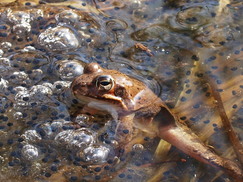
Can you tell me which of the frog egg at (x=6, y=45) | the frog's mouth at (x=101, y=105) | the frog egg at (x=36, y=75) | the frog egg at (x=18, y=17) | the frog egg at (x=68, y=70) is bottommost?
the frog's mouth at (x=101, y=105)

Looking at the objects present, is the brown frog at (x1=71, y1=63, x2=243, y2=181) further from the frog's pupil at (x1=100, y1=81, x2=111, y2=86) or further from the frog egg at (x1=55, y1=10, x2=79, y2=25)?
the frog egg at (x1=55, y1=10, x2=79, y2=25)

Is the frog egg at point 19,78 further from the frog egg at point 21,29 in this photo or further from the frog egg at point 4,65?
the frog egg at point 21,29

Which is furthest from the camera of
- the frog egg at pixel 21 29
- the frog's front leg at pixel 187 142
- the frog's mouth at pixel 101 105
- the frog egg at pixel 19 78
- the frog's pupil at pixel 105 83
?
the frog egg at pixel 21 29

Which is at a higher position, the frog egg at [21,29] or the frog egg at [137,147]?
the frog egg at [21,29]

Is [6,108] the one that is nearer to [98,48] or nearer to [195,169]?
[98,48]

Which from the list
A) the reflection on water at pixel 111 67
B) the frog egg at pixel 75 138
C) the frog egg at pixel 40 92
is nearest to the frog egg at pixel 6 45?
the reflection on water at pixel 111 67

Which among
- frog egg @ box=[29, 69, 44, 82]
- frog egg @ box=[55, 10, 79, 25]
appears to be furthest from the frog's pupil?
frog egg @ box=[55, 10, 79, 25]

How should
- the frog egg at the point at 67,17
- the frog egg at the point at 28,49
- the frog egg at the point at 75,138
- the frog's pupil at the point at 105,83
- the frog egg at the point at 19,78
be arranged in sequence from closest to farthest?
the frog egg at the point at 75,138 < the frog's pupil at the point at 105,83 < the frog egg at the point at 19,78 < the frog egg at the point at 28,49 < the frog egg at the point at 67,17
